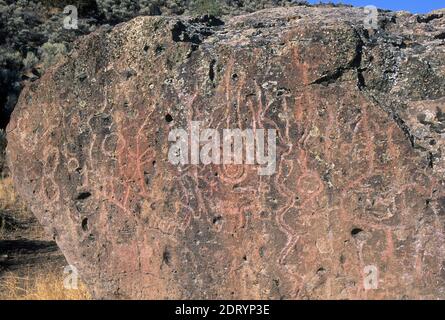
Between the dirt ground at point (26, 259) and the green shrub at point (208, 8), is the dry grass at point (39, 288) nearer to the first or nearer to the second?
the dirt ground at point (26, 259)

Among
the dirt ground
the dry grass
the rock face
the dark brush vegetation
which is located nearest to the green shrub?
the dark brush vegetation

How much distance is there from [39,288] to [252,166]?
2229 mm

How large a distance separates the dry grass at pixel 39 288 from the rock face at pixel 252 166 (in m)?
0.53

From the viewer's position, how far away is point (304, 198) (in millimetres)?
Answer: 3822

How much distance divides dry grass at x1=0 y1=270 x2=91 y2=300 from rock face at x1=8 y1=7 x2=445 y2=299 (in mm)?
526

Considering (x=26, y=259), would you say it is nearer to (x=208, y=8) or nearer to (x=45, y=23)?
(x=208, y=8)

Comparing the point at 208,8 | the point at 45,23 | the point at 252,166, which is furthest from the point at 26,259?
the point at 45,23

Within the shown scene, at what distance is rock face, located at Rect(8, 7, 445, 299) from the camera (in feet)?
12.1

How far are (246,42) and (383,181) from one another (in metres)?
1.24

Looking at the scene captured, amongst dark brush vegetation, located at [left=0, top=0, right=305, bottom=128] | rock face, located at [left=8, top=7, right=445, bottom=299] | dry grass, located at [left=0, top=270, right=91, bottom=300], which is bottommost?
dry grass, located at [left=0, top=270, right=91, bottom=300]

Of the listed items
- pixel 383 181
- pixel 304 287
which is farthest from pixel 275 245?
pixel 383 181

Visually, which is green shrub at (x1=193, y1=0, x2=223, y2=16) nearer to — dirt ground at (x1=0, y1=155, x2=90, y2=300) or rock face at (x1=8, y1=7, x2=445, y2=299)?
dirt ground at (x1=0, y1=155, x2=90, y2=300)

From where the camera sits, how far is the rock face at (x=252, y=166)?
370cm

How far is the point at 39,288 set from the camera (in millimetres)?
5059
